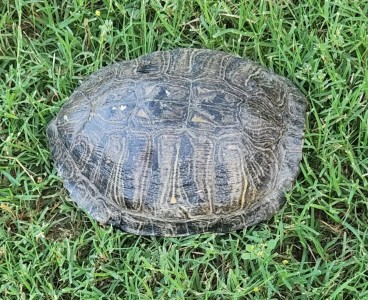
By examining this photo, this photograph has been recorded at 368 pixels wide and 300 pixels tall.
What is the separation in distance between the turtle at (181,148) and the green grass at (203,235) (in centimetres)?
13

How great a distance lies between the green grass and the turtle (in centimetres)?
13

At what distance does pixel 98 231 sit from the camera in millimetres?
3615

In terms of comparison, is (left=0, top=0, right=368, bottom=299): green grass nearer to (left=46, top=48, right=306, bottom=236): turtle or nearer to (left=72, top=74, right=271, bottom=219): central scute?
(left=46, top=48, right=306, bottom=236): turtle

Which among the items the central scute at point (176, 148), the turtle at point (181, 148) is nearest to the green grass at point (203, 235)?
the turtle at point (181, 148)

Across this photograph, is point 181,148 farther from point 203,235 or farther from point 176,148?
point 203,235

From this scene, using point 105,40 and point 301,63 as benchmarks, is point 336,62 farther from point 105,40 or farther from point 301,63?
point 105,40

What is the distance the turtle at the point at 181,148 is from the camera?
11.3 ft

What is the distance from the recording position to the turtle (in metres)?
3.45

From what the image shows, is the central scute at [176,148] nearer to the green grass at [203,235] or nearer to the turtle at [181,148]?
the turtle at [181,148]

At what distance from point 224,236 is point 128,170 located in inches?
26.8


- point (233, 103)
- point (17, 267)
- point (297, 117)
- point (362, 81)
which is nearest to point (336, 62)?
point (362, 81)

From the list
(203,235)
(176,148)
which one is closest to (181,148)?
(176,148)

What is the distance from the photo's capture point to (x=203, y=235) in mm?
3576

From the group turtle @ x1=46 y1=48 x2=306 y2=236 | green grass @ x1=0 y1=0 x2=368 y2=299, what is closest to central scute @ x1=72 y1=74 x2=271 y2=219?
turtle @ x1=46 y1=48 x2=306 y2=236
